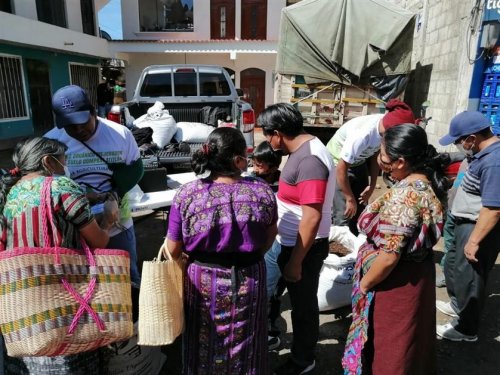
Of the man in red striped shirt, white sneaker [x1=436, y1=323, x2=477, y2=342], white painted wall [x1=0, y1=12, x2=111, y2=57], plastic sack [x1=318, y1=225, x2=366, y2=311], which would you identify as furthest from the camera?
white painted wall [x1=0, y1=12, x2=111, y2=57]

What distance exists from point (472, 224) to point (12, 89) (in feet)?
38.4

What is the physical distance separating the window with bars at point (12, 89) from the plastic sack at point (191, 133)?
7574mm

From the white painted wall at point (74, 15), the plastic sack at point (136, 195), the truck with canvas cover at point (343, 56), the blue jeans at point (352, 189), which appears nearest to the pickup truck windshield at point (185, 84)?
the truck with canvas cover at point (343, 56)

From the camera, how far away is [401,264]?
172cm

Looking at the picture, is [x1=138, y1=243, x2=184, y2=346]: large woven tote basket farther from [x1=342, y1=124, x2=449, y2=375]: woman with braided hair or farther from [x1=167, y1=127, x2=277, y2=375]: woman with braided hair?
[x1=342, y1=124, x2=449, y2=375]: woman with braided hair

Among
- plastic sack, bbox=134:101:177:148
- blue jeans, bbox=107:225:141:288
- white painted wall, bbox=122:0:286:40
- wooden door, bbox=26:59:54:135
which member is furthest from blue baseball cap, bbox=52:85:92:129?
white painted wall, bbox=122:0:286:40

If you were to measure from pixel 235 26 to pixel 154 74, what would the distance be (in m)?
10.1

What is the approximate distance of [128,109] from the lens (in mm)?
5500

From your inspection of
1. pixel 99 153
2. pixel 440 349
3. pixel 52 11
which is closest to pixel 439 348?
pixel 440 349

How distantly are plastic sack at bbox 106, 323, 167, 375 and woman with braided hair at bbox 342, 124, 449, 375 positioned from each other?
114 centimetres

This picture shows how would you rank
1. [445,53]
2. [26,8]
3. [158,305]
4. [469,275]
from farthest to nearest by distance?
[26,8], [445,53], [469,275], [158,305]

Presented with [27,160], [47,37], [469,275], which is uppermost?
[47,37]

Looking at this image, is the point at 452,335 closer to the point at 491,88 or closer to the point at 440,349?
the point at 440,349

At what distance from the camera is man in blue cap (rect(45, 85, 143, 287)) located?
198cm
